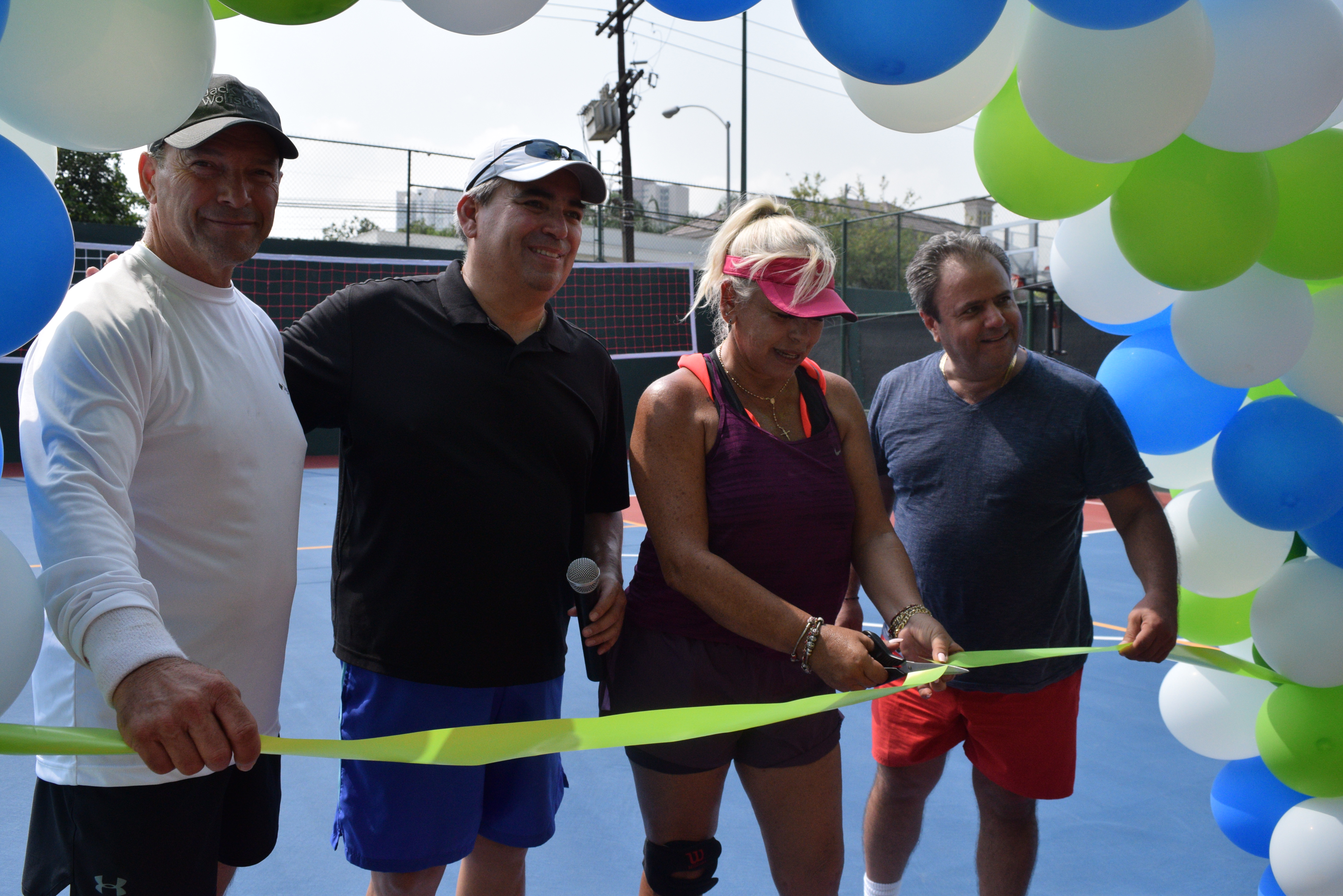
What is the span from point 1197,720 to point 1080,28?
1.69 meters

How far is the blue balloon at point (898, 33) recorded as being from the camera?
1423mm

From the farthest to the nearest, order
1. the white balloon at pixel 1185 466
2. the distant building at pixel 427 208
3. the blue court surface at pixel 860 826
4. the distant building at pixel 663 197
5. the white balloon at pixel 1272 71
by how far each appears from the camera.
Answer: the distant building at pixel 663 197 < the distant building at pixel 427 208 < the blue court surface at pixel 860 826 < the white balloon at pixel 1185 466 < the white balloon at pixel 1272 71

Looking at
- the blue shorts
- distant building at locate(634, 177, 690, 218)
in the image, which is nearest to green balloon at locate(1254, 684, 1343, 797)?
the blue shorts

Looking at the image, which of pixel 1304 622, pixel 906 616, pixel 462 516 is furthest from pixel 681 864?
pixel 1304 622

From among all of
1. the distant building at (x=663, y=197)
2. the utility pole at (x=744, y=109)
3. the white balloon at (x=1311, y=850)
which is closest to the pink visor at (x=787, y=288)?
the white balloon at (x=1311, y=850)

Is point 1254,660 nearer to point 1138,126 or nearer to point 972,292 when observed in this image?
point 972,292

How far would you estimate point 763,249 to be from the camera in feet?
6.51

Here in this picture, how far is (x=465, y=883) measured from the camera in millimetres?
2088

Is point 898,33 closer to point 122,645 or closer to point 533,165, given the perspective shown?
point 533,165

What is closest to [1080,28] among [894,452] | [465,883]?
[894,452]

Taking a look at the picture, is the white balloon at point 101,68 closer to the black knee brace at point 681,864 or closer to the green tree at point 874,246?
the black knee brace at point 681,864

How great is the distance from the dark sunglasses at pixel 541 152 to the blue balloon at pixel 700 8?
502 millimetres

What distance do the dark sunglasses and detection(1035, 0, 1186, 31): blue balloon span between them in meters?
1.06

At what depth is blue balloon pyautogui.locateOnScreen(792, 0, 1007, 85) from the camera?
4.67 feet
